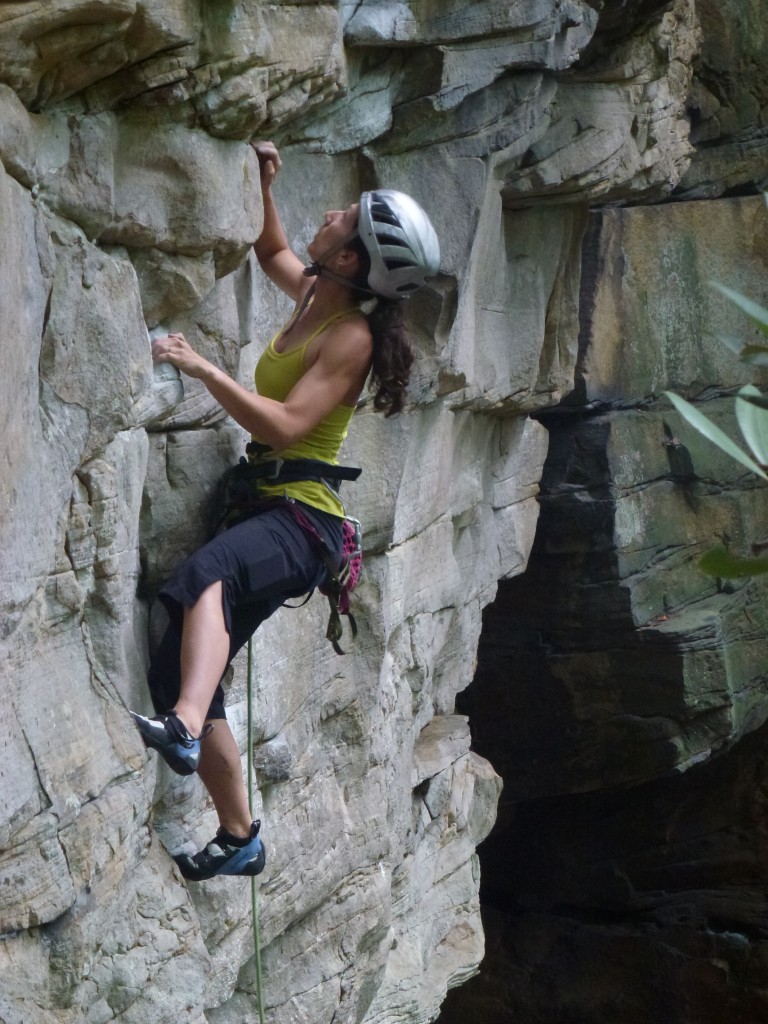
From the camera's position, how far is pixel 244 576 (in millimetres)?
3658

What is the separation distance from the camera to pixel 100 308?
3.33m

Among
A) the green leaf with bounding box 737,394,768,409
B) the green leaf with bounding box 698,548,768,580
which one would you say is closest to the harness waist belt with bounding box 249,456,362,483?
the green leaf with bounding box 737,394,768,409

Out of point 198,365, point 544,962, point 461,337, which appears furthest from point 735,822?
point 198,365

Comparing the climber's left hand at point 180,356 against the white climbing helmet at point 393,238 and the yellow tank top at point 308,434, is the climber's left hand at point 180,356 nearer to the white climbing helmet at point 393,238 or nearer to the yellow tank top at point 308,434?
the yellow tank top at point 308,434

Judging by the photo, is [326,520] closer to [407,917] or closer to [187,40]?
[187,40]

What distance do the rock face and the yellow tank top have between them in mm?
255

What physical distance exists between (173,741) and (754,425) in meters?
2.14

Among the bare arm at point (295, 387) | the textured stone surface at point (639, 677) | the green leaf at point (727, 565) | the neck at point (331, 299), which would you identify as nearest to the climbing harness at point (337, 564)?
the bare arm at point (295, 387)

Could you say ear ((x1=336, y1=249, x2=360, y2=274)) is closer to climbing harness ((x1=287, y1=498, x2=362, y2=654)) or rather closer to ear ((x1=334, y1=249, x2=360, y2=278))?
ear ((x1=334, y1=249, x2=360, y2=278))

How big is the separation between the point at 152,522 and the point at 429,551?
2.63 m

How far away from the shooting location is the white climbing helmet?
364 centimetres

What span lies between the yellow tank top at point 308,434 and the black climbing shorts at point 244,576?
0.13ft

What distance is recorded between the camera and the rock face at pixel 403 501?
10.7 ft

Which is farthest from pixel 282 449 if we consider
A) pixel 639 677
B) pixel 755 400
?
pixel 639 677
